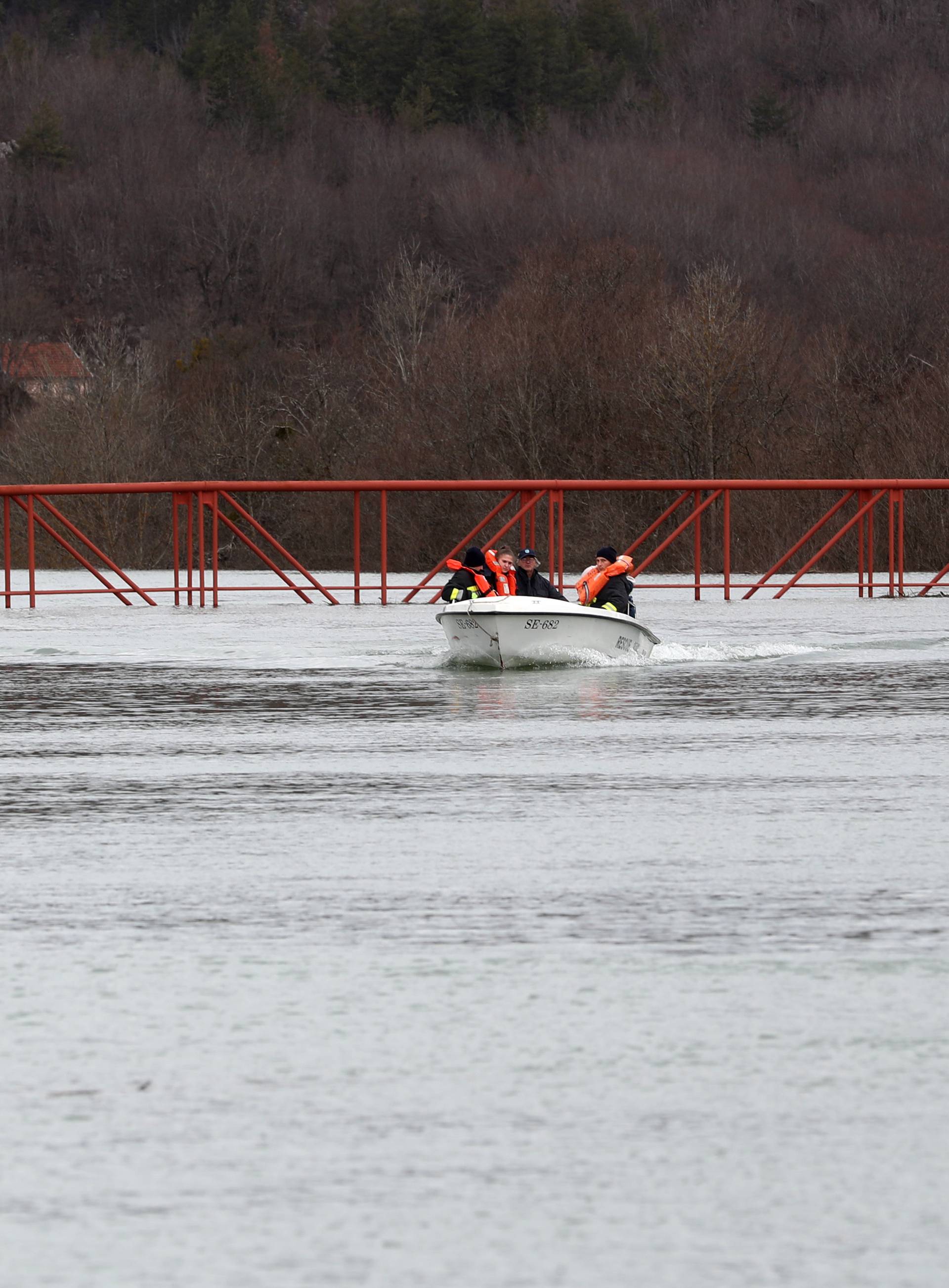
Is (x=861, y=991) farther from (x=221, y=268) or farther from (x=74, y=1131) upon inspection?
(x=221, y=268)

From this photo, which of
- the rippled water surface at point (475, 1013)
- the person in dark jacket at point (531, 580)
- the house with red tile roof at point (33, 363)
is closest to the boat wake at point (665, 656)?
the person in dark jacket at point (531, 580)

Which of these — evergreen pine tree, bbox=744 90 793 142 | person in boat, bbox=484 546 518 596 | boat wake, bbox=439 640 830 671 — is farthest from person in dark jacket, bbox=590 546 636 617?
evergreen pine tree, bbox=744 90 793 142

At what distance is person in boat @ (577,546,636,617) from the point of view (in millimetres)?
21250

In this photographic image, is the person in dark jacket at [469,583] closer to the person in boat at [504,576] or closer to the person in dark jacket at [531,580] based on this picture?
the person in boat at [504,576]

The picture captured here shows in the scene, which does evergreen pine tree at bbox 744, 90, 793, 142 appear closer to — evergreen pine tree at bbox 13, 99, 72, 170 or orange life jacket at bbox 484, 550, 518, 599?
evergreen pine tree at bbox 13, 99, 72, 170

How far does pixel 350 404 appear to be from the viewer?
239 ft

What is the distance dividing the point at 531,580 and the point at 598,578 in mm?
677

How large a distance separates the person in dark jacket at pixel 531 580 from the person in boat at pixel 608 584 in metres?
0.26

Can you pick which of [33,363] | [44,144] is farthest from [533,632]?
[44,144]

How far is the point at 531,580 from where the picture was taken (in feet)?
70.7

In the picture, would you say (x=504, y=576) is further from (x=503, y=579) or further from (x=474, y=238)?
(x=474, y=238)

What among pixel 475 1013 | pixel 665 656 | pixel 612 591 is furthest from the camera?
pixel 665 656

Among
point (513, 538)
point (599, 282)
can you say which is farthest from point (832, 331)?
point (513, 538)

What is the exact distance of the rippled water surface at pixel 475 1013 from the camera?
4723mm
